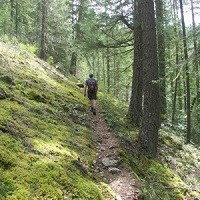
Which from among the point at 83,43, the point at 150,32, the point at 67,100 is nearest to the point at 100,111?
the point at 67,100

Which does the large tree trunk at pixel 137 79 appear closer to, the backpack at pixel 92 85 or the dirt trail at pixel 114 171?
the backpack at pixel 92 85

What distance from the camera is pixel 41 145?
8438 millimetres

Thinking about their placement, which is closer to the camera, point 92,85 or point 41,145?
point 41,145

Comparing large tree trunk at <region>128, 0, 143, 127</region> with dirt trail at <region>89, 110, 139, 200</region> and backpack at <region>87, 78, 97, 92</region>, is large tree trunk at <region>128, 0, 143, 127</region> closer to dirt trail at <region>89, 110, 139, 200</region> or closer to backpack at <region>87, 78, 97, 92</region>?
backpack at <region>87, 78, 97, 92</region>

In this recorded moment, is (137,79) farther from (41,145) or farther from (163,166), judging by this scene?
(41,145)

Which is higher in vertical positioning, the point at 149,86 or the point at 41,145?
the point at 149,86

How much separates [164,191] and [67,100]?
685 cm

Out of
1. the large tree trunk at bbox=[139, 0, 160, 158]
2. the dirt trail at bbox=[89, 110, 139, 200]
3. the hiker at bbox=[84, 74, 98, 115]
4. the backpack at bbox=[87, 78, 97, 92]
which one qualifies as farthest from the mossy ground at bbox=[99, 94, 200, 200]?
the backpack at bbox=[87, 78, 97, 92]

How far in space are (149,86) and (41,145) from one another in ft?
14.9

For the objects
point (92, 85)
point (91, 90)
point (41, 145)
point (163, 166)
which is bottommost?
point (163, 166)

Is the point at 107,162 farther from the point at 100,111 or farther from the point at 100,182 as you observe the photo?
the point at 100,111

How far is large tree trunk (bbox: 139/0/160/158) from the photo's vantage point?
1148cm

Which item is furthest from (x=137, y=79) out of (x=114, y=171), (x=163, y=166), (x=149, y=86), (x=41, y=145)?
(x=41, y=145)

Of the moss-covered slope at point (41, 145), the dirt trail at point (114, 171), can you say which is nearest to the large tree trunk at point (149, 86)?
the dirt trail at point (114, 171)
